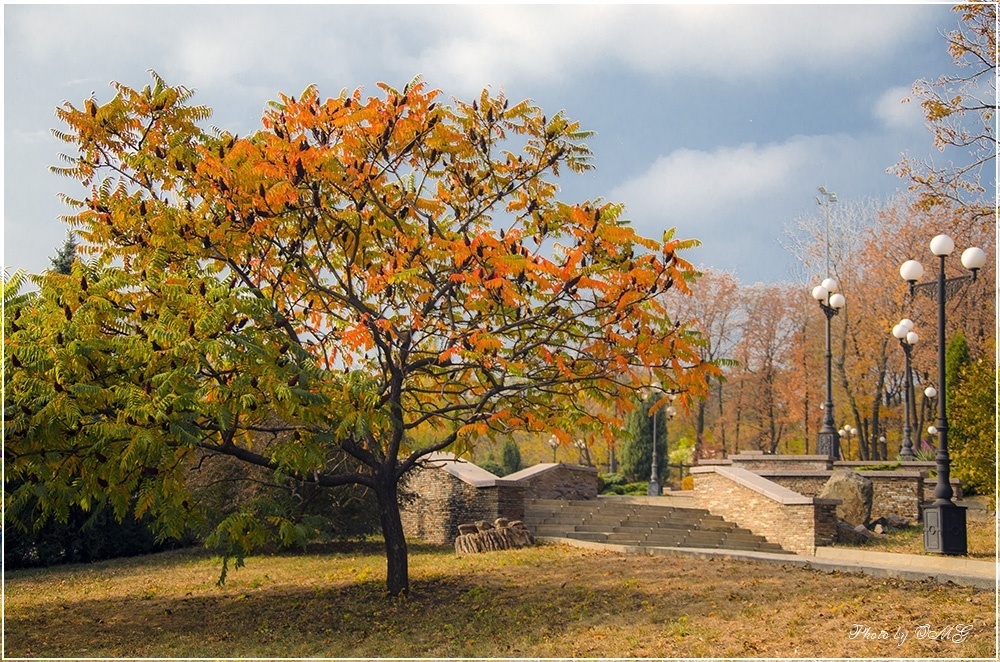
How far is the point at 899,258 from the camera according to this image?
105 feet

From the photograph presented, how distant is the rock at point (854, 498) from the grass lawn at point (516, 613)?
600 centimetres

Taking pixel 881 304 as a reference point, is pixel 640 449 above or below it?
below

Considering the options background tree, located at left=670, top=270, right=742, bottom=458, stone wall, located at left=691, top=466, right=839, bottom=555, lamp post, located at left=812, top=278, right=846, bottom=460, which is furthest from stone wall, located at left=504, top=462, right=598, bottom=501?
background tree, located at left=670, top=270, right=742, bottom=458

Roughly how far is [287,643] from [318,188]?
4803mm

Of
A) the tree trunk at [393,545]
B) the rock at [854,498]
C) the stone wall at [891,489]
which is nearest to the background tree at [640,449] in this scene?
the stone wall at [891,489]

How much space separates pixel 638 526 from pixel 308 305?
28.2 feet

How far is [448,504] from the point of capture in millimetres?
17234

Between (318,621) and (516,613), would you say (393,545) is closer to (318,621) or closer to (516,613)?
(318,621)

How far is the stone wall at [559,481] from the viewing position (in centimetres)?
2114

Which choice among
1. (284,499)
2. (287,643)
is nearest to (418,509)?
(284,499)

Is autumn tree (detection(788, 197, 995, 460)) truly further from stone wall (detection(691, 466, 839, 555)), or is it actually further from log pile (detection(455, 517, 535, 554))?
log pile (detection(455, 517, 535, 554))

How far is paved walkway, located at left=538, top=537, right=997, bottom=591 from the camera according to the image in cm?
1042

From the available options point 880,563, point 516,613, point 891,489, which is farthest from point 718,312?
point 516,613

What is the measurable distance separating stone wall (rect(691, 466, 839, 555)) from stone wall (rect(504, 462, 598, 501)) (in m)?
3.59
